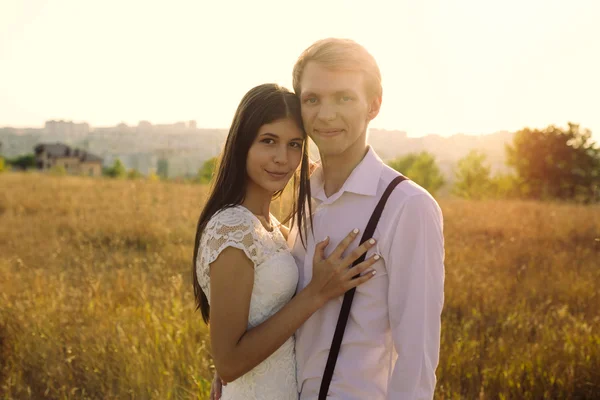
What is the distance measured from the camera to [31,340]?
4.09 meters

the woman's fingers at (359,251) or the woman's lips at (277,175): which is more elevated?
the woman's lips at (277,175)

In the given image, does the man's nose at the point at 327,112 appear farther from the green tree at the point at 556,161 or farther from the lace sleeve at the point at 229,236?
the green tree at the point at 556,161

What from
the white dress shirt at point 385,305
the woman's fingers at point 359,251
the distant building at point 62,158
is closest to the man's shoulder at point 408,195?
the white dress shirt at point 385,305

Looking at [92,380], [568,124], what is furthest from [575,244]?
[568,124]

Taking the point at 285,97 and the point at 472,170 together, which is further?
the point at 472,170

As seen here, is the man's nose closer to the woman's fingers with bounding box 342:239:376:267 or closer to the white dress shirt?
the white dress shirt

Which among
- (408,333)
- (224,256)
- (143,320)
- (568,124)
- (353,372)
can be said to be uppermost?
(568,124)

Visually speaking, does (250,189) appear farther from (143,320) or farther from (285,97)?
(143,320)

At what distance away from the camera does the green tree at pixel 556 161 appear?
36156 mm

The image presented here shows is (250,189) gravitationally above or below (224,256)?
above

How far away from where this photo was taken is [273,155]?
2.22m

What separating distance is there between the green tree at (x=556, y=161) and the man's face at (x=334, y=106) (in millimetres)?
37622

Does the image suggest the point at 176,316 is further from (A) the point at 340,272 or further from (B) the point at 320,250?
(A) the point at 340,272

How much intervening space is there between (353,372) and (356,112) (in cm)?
102
